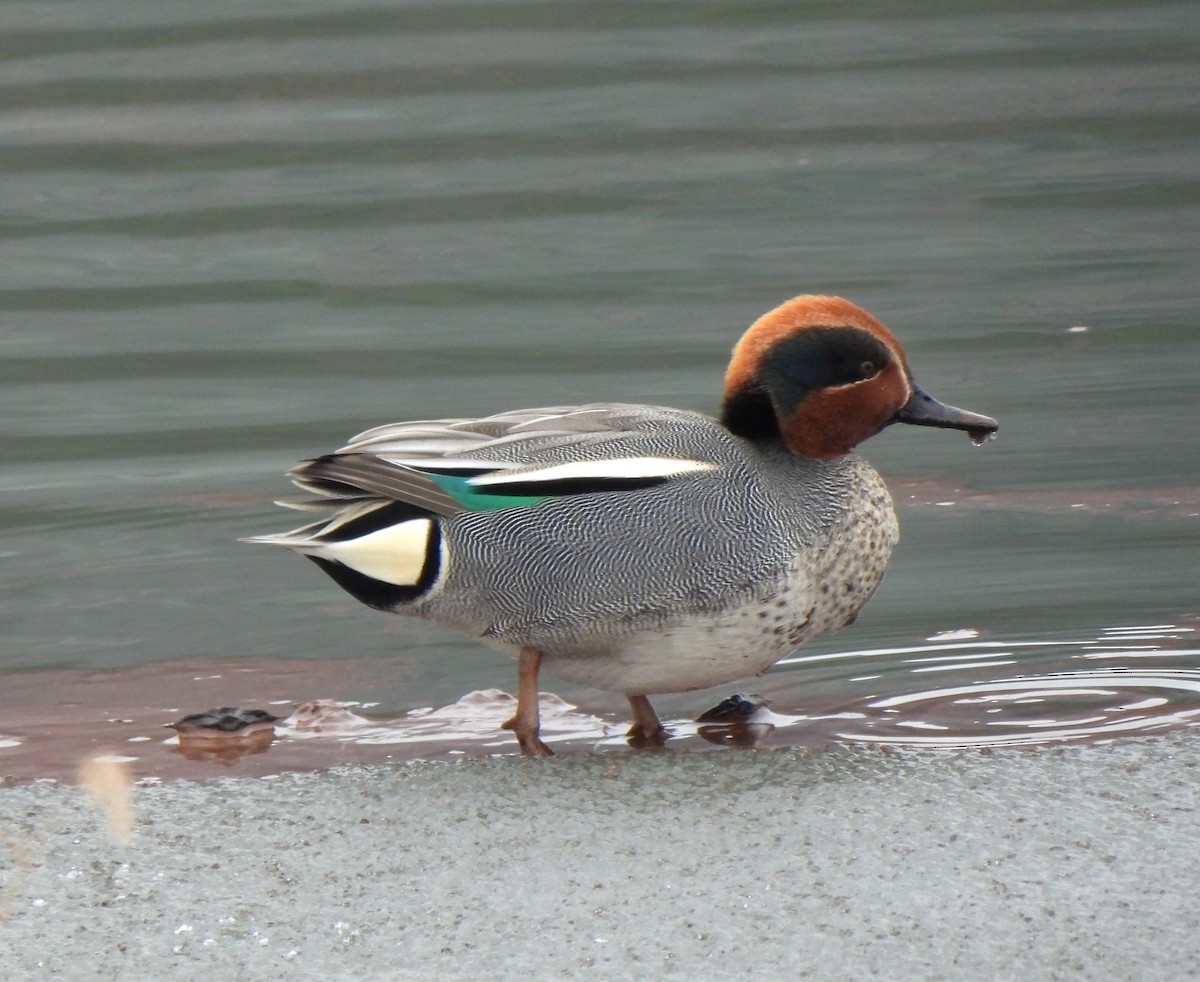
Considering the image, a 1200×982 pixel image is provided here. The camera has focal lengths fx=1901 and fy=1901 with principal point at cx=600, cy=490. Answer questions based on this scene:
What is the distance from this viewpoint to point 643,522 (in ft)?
12.1

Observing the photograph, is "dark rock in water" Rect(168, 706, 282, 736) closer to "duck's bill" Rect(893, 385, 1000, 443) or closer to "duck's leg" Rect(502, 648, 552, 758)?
"duck's leg" Rect(502, 648, 552, 758)

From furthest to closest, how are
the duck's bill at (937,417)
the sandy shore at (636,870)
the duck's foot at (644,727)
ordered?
the duck's bill at (937,417), the duck's foot at (644,727), the sandy shore at (636,870)

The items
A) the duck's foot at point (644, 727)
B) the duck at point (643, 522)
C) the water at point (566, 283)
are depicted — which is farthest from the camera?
the water at point (566, 283)

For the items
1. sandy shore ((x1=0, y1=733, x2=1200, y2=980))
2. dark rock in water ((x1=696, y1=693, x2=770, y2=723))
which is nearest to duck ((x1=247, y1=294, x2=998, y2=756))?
dark rock in water ((x1=696, y1=693, x2=770, y2=723))

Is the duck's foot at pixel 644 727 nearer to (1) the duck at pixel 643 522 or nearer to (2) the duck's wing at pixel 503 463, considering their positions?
(1) the duck at pixel 643 522

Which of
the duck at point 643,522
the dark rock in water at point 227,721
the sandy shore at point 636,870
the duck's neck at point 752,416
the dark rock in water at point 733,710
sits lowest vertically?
the dark rock in water at point 227,721

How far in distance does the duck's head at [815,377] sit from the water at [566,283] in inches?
23.8

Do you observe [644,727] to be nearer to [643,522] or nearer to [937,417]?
[643,522]

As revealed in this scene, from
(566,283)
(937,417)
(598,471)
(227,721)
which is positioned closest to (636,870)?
(598,471)

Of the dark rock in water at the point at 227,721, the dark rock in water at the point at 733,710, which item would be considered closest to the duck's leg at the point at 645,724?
the dark rock in water at the point at 733,710

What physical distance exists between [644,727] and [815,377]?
2.64ft

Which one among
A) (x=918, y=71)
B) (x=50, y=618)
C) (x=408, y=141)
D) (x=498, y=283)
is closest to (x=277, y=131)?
(x=408, y=141)

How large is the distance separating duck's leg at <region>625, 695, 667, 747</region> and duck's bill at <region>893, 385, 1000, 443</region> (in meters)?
0.80

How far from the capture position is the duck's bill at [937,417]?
4023 millimetres
